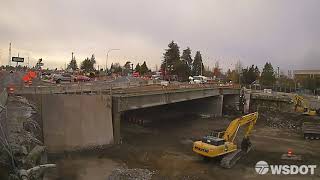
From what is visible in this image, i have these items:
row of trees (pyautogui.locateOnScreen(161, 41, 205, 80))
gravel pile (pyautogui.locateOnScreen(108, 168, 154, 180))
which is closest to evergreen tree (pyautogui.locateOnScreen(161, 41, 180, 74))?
row of trees (pyautogui.locateOnScreen(161, 41, 205, 80))

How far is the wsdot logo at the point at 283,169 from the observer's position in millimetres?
30844

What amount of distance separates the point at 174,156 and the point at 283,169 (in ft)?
32.0

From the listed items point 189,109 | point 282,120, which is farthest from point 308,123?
point 189,109

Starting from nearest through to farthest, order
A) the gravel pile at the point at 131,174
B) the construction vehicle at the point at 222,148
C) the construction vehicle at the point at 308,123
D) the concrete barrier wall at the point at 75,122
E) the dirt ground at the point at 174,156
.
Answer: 1. the gravel pile at the point at 131,174
2. the dirt ground at the point at 174,156
3. the construction vehicle at the point at 222,148
4. the concrete barrier wall at the point at 75,122
5. the construction vehicle at the point at 308,123

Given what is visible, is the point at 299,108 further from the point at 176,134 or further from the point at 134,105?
the point at 134,105

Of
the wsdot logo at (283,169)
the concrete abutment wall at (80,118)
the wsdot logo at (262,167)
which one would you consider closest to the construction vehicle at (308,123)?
the wsdot logo at (283,169)

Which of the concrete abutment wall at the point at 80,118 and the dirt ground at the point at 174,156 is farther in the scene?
the concrete abutment wall at the point at 80,118

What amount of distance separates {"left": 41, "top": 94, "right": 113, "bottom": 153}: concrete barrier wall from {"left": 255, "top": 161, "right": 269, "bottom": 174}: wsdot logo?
1446 cm

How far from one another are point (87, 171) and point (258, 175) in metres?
13.4

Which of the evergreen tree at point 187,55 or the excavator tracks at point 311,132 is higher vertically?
the evergreen tree at point 187,55

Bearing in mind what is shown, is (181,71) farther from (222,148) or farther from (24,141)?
(24,141)

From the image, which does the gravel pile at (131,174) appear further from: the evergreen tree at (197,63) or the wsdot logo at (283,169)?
the evergreen tree at (197,63)

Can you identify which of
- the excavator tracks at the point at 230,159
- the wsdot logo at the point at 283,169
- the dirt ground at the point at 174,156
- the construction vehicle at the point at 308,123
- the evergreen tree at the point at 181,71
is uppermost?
the evergreen tree at the point at 181,71

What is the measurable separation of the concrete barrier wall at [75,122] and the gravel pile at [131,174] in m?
7.10
